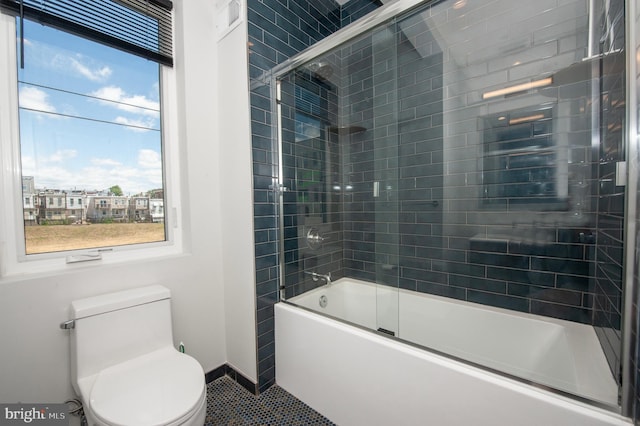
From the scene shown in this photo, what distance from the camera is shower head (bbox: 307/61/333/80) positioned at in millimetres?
1851

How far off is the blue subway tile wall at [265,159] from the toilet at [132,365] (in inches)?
21.2

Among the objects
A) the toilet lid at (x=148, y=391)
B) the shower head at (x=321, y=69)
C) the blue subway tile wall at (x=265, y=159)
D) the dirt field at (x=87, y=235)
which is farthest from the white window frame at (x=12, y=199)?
the shower head at (x=321, y=69)

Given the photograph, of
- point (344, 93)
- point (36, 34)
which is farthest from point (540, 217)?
point (36, 34)

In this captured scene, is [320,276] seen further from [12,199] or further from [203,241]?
[12,199]

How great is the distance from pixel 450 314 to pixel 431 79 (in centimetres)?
171

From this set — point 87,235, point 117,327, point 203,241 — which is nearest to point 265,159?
point 203,241

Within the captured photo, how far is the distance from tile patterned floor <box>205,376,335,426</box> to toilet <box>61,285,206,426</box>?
49 centimetres

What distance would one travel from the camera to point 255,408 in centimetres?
162

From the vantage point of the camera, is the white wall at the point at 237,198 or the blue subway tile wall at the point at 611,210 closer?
the blue subway tile wall at the point at 611,210

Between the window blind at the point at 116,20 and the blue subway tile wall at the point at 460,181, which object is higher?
the window blind at the point at 116,20

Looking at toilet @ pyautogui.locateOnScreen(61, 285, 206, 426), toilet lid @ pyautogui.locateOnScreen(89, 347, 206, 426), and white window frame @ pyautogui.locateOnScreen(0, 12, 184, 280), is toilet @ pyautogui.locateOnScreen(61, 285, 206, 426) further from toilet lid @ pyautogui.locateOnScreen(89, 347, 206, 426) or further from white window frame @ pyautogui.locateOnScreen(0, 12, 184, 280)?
white window frame @ pyautogui.locateOnScreen(0, 12, 184, 280)

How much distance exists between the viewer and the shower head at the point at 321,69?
1851 mm

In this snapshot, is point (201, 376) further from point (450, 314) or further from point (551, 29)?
point (551, 29)

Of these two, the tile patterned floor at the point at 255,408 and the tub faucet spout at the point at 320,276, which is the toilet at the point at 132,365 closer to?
the tile patterned floor at the point at 255,408
